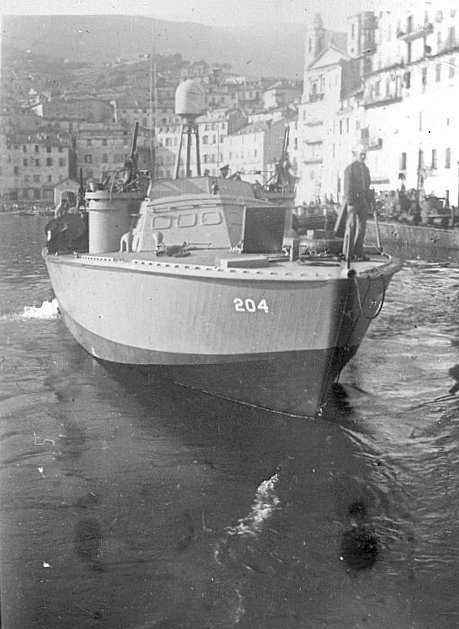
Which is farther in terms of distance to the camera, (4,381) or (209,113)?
(4,381)

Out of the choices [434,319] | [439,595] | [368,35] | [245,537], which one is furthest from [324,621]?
[434,319]

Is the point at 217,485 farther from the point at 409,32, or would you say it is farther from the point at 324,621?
the point at 409,32

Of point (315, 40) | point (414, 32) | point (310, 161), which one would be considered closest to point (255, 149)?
point (310, 161)

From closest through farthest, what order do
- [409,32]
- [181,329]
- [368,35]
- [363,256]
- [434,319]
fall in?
[368,35]
[409,32]
[363,256]
[181,329]
[434,319]

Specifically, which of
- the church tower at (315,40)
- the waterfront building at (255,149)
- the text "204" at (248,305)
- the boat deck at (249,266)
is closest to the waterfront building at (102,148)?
the waterfront building at (255,149)

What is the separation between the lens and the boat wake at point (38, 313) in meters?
14.9

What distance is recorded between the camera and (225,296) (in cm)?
827

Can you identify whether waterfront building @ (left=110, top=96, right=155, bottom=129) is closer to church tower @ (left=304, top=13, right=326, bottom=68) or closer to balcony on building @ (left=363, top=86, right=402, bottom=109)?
balcony on building @ (left=363, top=86, right=402, bottom=109)

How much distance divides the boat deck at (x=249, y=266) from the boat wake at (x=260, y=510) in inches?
86.2

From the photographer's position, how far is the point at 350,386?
920 centimetres

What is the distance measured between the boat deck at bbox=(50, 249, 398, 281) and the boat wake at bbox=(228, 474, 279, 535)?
219cm

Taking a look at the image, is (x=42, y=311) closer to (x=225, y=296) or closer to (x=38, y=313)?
(x=38, y=313)

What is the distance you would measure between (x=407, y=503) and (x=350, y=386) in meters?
3.18

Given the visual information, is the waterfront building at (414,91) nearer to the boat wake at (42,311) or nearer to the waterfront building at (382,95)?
the waterfront building at (382,95)
